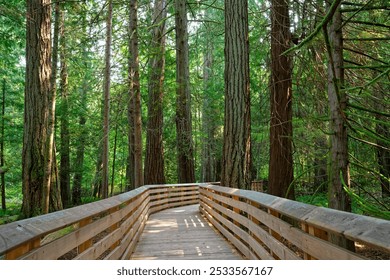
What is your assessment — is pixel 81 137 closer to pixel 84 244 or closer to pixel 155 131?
pixel 155 131

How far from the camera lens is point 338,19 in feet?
12.1

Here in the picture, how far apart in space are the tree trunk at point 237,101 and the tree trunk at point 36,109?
3.91m

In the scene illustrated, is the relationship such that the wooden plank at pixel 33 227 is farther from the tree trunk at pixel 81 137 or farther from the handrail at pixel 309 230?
the tree trunk at pixel 81 137

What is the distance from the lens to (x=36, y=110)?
7836 mm

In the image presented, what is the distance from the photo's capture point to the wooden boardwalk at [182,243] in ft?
16.4

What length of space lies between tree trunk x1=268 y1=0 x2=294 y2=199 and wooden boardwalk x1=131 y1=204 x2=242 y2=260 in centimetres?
193

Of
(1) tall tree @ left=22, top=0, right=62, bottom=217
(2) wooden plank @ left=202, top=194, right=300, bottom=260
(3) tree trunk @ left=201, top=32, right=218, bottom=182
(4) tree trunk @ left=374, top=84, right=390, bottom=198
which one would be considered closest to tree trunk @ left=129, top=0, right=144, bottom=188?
(1) tall tree @ left=22, top=0, right=62, bottom=217

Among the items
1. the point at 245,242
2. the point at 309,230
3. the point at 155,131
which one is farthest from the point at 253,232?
the point at 155,131

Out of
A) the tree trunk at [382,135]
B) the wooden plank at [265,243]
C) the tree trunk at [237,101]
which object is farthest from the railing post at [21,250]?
the tree trunk at [237,101]

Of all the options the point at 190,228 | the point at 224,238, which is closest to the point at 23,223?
the point at 224,238

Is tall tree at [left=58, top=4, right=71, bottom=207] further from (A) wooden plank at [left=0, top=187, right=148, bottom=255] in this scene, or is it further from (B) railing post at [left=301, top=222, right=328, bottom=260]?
(B) railing post at [left=301, top=222, right=328, bottom=260]

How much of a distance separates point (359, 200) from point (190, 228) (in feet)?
16.9

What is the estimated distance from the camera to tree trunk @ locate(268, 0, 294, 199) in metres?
7.73
